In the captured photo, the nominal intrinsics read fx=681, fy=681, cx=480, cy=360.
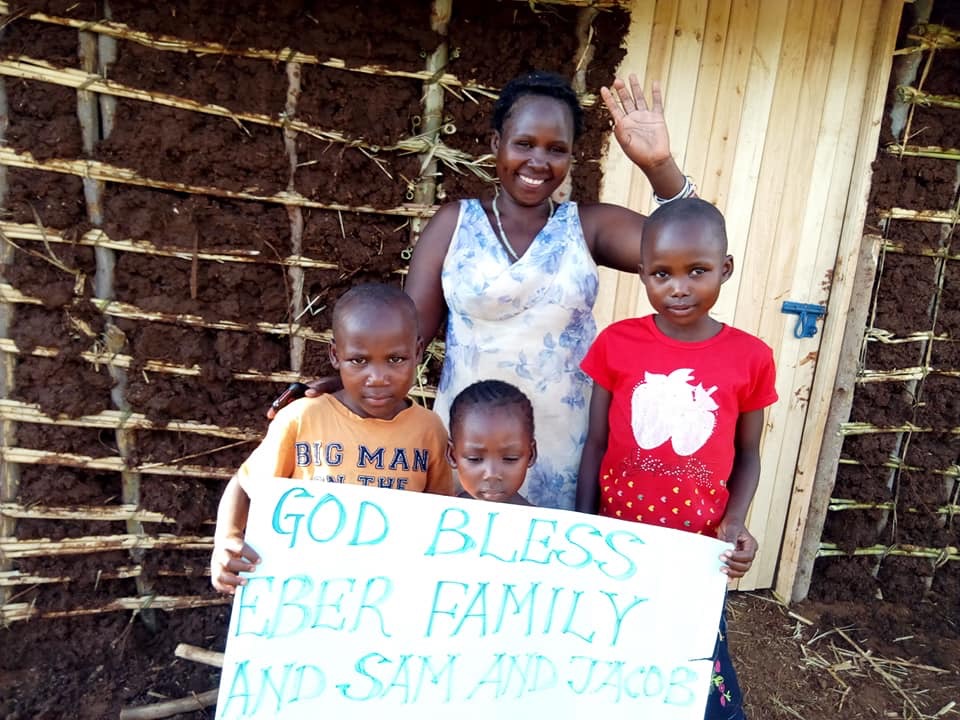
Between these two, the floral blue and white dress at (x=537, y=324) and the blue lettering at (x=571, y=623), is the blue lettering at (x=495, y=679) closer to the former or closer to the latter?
the blue lettering at (x=571, y=623)

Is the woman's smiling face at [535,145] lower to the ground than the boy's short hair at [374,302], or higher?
higher

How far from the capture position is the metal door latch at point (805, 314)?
2922mm

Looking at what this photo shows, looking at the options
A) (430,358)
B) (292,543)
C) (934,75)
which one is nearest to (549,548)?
(292,543)

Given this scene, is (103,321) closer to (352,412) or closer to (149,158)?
(149,158)

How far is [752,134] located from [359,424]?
213 centimetres

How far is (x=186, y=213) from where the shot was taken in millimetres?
2412

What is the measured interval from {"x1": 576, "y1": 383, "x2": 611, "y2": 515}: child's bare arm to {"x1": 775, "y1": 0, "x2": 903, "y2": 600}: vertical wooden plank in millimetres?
1796

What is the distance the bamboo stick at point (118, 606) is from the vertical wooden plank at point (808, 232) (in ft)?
8.10

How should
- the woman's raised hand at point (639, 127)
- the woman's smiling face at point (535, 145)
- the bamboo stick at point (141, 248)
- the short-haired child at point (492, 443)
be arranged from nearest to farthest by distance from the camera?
the short-haired child at point (492, 443) → the woman's smiling face at point (535, 145) → the woman's raised hand at point (639, 127) → the bamboo stick at point (141, 248)

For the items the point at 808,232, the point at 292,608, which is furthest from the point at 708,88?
the point at 292,608

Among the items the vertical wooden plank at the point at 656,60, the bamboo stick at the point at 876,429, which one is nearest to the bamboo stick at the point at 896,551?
the bamboo stick at the point at 876,429

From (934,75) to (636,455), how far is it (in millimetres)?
2355

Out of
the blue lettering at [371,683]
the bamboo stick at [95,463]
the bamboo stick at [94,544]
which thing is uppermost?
the blue lettering at [371,683]

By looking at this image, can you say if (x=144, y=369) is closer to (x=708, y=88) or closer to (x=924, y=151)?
(x=708, y=88)
